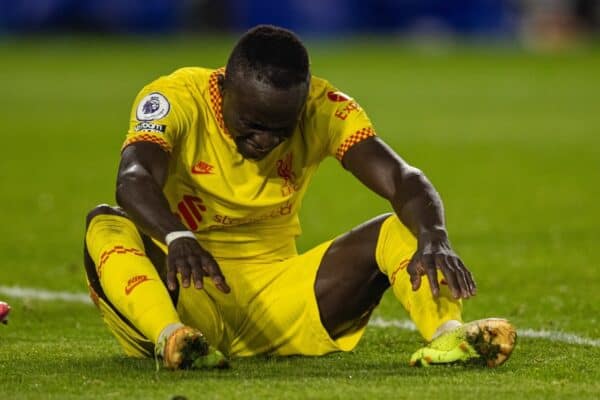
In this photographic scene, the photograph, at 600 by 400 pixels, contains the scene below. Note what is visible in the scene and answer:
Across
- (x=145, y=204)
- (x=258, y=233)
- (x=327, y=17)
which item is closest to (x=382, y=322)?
(x=258, y=233)

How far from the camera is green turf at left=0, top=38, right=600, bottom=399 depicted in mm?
5402

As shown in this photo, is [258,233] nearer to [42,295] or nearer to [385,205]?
[42,295]

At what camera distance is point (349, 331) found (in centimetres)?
606

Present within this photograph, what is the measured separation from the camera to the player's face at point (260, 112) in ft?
18.2

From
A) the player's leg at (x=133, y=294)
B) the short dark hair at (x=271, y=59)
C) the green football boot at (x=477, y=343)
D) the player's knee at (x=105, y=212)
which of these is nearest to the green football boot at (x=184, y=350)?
the player's leg at (x=133, y=294)

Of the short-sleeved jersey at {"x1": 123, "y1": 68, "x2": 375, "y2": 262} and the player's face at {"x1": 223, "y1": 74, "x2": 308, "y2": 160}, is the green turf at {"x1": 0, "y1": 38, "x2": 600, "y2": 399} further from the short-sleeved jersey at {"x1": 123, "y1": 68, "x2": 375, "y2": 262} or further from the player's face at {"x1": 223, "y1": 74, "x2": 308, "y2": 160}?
the player's face at {"x1": 223, "y1": 74, "x2": 308, "y2": 160}

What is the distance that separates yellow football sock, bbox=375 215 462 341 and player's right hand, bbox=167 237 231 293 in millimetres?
760

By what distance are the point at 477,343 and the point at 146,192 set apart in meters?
1.31

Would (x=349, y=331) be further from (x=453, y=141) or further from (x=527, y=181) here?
(x=453, y=141)

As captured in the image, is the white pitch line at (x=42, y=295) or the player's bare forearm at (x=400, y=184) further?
the white pitch line at (x=42, y=295)

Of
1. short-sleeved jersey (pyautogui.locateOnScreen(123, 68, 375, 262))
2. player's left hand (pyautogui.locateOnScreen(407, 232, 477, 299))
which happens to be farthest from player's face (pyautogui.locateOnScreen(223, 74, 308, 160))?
player's left hand (pyautogui.locateOnScreen(407, 232, 477, 299))

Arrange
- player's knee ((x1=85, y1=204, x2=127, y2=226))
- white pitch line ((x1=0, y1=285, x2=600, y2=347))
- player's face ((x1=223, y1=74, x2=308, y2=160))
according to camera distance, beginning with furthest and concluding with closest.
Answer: white pitch line ((x1=0, y1=285, x2=600, y2=347))
player's knee ((x1=85, y1=204, x2=127, y2=226))
player's face ((x1=223, y1=74, x2=308, y2=160))

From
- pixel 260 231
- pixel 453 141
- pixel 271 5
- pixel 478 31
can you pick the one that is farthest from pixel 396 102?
pixel 260 231

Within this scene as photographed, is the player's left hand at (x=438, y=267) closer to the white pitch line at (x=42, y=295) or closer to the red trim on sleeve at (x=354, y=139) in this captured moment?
A: the red trim on sleeve at (x=354, y=139)
